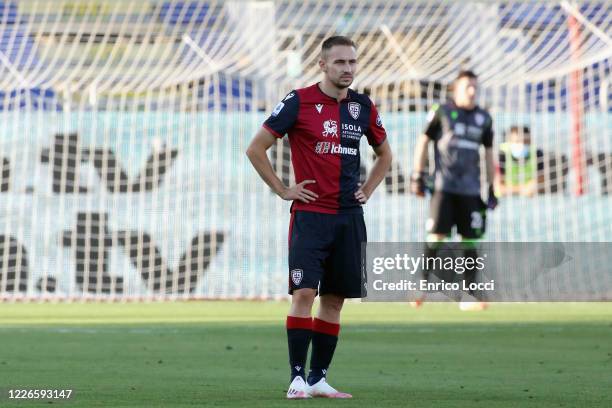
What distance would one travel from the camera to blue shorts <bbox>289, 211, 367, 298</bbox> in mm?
6746

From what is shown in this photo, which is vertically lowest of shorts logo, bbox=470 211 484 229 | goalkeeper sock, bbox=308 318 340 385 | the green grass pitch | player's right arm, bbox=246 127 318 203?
the green grass pitch

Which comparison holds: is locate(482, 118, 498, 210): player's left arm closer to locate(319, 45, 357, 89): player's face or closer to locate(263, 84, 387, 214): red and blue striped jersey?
locate(263, 84, 387, 214): red and blue striped jersey

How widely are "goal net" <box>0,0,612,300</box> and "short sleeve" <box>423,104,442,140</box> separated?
9.53ft

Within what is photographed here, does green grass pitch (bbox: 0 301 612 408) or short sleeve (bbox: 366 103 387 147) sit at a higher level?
short sleeve (bbox: 366 103 387 147)

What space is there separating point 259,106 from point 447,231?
4130mm

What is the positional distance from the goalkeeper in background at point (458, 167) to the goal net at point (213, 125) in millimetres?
2820

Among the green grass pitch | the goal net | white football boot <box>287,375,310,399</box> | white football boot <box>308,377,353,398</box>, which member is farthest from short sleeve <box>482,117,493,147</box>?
white football boot <box>287,375,310,399</box>

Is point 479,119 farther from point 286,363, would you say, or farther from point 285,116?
point 285,116

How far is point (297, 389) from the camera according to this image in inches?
258

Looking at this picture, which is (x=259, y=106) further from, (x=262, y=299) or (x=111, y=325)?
(x=111, y=325)

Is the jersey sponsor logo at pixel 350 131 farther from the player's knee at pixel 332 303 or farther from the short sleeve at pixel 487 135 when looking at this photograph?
the short sleeve at pixel 487 135

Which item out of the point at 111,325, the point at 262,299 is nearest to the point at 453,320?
the point at 111,325

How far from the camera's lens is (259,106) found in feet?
58.1

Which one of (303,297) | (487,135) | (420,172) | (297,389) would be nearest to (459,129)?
(487,135)
